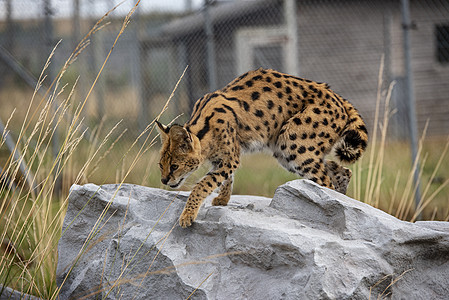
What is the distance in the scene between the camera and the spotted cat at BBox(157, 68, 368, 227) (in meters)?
4.35

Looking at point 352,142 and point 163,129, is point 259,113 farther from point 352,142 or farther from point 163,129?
point 163,129

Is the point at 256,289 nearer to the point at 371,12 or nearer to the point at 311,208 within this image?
the point at 311,208

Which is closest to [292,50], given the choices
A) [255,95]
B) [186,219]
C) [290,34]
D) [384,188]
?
[290,34]

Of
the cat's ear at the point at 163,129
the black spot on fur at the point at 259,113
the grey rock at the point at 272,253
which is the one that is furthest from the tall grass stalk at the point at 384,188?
the cat's ear at the point at 163,129

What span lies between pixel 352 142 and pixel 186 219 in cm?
165

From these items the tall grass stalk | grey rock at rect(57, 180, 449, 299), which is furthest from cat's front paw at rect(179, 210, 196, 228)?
the tall grass stalk

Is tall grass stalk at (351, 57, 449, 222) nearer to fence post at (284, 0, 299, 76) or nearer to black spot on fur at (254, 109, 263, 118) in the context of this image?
black spot on fur at (254, 109, 263, 118)

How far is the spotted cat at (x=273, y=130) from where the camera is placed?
4348mm

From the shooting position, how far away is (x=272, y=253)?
10.8 ft

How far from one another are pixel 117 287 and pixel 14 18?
6261 mm

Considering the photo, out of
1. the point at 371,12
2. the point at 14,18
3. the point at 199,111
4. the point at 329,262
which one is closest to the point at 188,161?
the point at 199,111

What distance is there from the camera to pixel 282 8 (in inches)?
468

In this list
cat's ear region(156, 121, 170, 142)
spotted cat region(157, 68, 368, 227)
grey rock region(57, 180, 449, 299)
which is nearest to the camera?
grey rock region(57, 180, 449, 299)

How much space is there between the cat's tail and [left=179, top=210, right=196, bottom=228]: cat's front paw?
1549 millimetres
